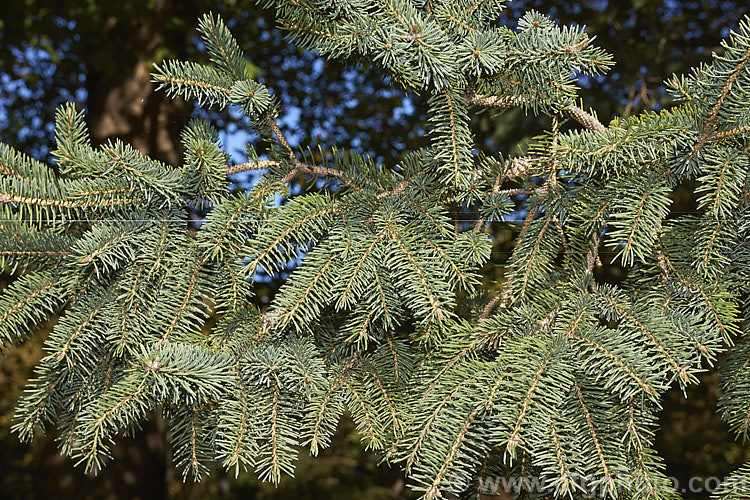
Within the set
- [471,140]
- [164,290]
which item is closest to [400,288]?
[471,140]

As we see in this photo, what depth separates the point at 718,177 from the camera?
2.83ft

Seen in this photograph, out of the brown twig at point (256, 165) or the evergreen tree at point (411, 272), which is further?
the brown twig at point (256, 165)

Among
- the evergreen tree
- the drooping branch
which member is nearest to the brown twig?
the evergreen tree

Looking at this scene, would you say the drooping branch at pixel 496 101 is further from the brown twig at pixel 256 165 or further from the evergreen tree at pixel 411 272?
the brown twig at pixel 256 165

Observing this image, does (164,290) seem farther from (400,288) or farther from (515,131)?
(515,131)

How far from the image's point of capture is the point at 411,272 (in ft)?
2.99

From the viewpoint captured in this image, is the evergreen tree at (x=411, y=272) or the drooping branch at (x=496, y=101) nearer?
the evergreen tree at (x=411, y=272)

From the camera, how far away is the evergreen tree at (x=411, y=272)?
0.85 m

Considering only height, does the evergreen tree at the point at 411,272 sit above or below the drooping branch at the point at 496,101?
below

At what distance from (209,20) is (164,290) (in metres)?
0.46

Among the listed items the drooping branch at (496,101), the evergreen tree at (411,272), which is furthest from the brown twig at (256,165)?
the drooping branch at (496,101)

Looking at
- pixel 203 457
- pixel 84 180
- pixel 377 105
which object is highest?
pixel 377 105

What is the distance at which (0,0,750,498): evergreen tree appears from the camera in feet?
2.78

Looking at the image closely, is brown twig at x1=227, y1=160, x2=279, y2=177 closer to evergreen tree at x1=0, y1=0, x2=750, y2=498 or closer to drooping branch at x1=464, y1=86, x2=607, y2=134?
evergreen tree at x1=0, y1=0, x2=750, y2=498
